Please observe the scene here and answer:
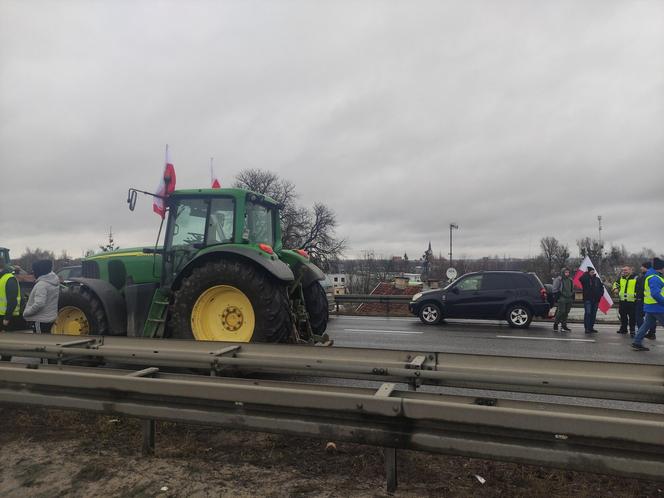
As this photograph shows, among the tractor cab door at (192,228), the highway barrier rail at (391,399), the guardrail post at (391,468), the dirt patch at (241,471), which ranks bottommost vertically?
the dirt patch at (241,471)

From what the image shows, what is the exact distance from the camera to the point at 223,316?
597cm

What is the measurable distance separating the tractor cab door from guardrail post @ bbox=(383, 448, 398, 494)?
13.7ft

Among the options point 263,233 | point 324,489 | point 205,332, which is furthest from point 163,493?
point 263,233

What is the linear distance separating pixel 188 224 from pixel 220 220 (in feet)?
1.63

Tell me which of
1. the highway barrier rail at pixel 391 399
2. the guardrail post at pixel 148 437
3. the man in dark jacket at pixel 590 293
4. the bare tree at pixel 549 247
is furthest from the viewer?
the bare tree at pixel 549 247

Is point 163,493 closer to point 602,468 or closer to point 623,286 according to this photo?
point 602,468

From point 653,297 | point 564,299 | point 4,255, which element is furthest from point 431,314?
Answer: point 4,255

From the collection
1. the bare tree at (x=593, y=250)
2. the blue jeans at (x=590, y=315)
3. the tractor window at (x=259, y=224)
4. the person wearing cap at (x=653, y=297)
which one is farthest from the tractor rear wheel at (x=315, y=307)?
the bare tree at (x=593, y=250)

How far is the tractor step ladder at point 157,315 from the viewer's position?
235 inches

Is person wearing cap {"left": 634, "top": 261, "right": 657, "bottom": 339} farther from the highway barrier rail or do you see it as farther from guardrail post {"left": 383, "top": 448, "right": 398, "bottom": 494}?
guardrail post {"left": 383, "top": 448, "right": 398, "bottom": 494}

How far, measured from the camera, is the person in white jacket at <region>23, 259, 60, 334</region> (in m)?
5.91

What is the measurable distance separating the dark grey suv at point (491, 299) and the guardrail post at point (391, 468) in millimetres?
11514

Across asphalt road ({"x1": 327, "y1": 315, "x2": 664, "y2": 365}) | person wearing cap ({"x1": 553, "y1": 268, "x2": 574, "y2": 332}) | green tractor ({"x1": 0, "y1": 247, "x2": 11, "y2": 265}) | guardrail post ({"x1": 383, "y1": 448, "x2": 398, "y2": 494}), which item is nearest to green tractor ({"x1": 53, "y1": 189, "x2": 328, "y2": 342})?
guardrail post ({"x1": 383, "y1": 448, "x2": 398, "y2": 494})

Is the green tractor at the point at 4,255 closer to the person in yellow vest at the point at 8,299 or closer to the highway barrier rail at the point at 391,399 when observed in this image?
the person in yellow vest at the point at 8,299
